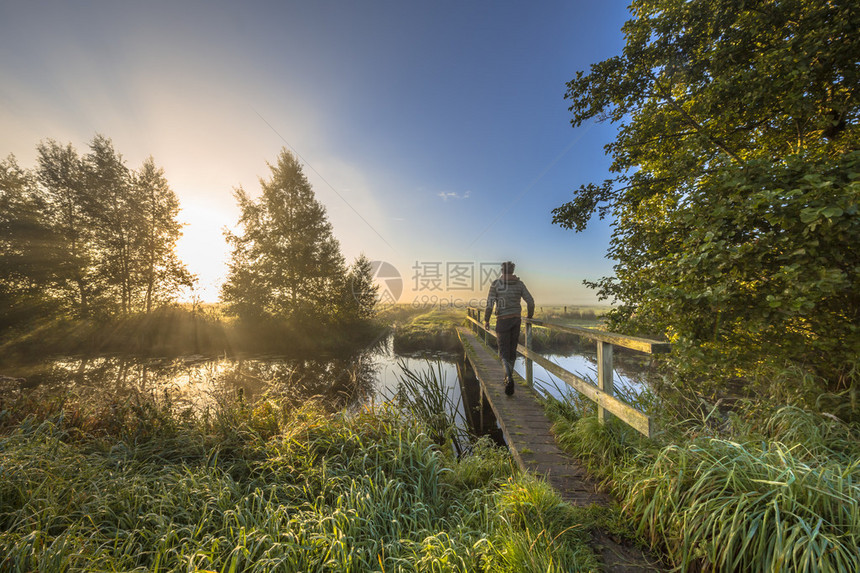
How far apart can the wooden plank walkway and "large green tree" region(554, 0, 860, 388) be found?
1373 mm

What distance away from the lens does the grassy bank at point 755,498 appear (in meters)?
1.20

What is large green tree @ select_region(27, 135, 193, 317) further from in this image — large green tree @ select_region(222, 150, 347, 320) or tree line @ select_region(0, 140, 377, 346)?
large green tree @ select_region(222, 150, 347, 320)

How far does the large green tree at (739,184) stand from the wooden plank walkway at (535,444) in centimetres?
137

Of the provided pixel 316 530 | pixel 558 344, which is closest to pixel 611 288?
pixel 316 530

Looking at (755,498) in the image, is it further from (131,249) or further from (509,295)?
(131,249)

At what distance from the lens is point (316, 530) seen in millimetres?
2035

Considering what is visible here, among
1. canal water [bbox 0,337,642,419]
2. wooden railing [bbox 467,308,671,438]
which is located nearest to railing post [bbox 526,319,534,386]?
wooden railing [bbox 467,308,671,438]

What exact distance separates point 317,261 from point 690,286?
50.4 feet

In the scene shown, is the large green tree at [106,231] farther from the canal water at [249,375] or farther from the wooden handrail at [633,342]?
the wooden handrail at [633,342]

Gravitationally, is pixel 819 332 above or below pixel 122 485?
above

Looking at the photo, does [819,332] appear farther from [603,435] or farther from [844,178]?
[603,435]

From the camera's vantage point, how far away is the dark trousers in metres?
4.84

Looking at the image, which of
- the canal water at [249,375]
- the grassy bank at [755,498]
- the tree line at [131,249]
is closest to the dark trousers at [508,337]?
the canal water at [249,375]

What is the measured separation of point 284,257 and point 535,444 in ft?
48.4
